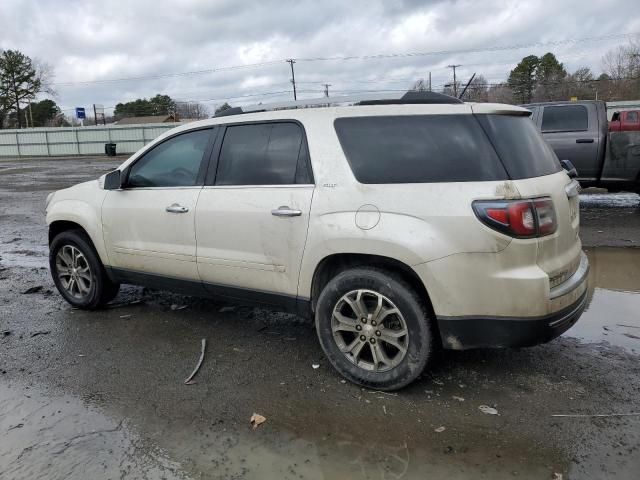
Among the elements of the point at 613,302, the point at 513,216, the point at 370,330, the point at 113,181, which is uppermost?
the point at 113,181

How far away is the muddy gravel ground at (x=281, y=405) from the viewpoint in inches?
109

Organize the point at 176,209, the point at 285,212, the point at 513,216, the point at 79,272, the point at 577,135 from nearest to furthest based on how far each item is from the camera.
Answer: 1. the point at 513,216
2. the point at 285,212
3. the point at 176,209
4. the point at 79,272
5. the point at 577,135

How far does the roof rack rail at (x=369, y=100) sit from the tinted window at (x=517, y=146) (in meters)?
0.33

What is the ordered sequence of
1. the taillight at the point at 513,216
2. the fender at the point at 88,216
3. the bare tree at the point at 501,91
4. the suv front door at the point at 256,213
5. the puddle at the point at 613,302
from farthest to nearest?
the bare tree at the point at 501,91 → the fender at the point at 88,216 → the puddle at the point at 613,302 → the suv front door at the point at 256,213 → the taillight at the point at 513,216

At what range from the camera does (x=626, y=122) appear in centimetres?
932

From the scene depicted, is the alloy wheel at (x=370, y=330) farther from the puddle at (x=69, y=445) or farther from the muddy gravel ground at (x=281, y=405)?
the puddle at (x=69, y=445)

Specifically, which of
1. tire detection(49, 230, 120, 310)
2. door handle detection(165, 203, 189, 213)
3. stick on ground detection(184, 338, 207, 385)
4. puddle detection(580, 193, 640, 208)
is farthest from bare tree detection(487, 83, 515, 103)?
stick on ground detection(184, 338, 207, 385)

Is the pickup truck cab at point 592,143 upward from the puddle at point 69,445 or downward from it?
upward

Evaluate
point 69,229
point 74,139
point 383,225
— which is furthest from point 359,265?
point 74,139

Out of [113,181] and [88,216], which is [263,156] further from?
[88,216]

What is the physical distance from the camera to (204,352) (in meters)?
4.15

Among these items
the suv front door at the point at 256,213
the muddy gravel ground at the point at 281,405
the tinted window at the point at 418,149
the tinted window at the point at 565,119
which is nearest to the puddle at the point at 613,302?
the muddy gravel ground at the point at 281,405

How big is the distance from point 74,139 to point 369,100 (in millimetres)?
43256

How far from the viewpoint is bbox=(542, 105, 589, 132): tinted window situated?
976cm
